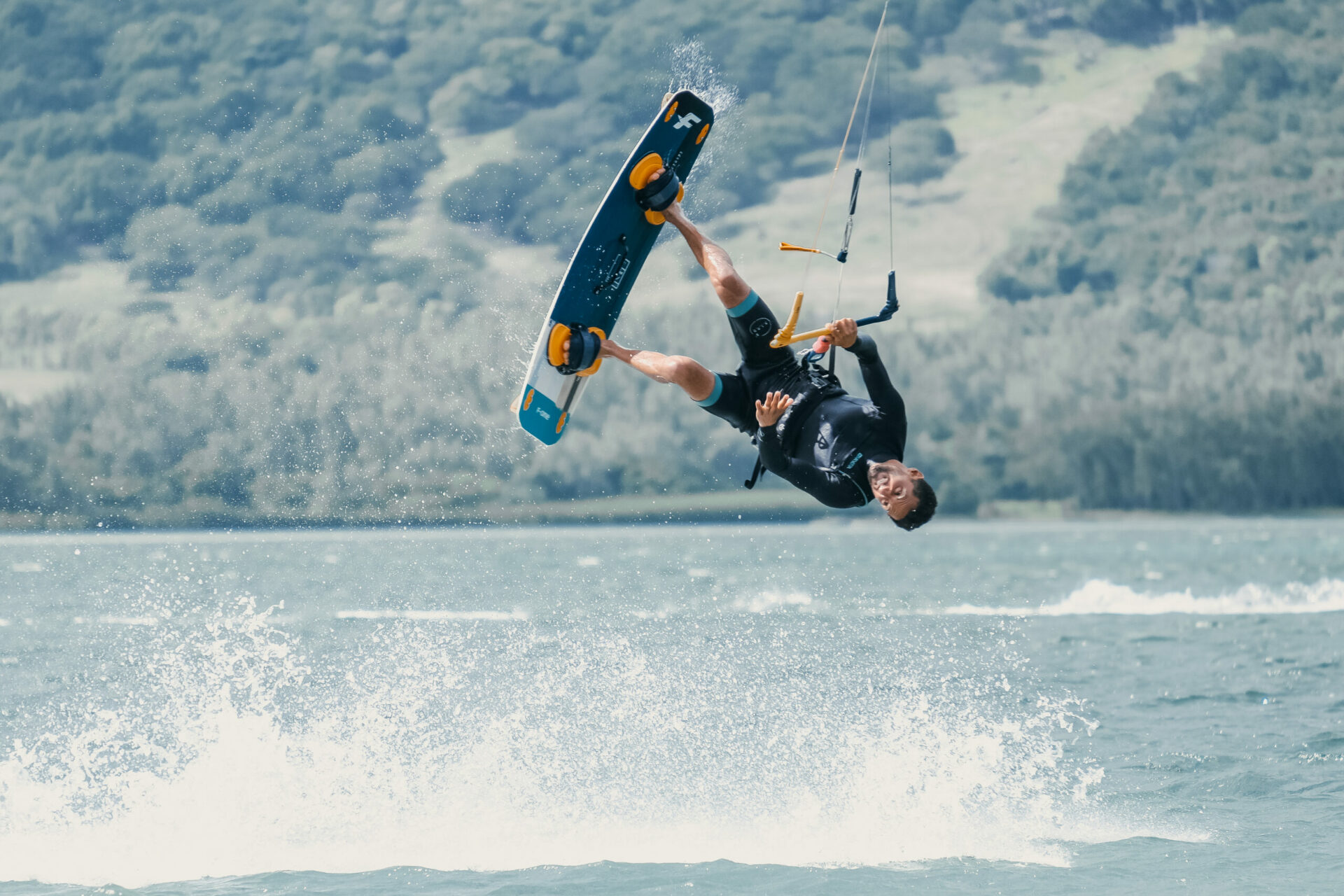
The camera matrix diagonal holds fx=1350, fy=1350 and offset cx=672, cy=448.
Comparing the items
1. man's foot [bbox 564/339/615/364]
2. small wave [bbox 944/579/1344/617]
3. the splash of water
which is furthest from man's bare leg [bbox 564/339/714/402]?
small wave [bbox 944/579/1344/617]

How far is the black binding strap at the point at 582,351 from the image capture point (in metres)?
9.39

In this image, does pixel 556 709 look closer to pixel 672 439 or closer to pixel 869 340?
pixel 869 340

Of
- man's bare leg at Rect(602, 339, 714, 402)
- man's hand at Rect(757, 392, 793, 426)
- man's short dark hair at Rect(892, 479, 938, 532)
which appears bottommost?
man's short dark hair at Rect(892, 479, 938, 532)

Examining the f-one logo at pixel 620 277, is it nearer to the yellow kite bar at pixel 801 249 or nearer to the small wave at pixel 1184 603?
the yellow kite bar at pixel 801 249

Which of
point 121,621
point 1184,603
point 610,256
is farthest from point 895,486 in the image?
point 1184,603

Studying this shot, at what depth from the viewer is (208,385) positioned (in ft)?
591

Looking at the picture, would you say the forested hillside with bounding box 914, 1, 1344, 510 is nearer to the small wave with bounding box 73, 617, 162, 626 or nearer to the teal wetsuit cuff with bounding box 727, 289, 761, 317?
the small wave with bounding box 73, 617, 162, 626

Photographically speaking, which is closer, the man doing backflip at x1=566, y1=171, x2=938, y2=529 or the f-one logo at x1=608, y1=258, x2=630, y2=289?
the man doing backflip at x1=566, y1=171, x2=938, y2=529

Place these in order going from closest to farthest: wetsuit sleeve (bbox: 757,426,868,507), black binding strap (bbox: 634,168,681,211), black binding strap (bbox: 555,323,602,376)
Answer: wetsuit sleeve (bbox: 757,426,868,507) → black binding strap (bbox: 555,323,602,376) → black binding strap (bbox: 634,168,681,211)

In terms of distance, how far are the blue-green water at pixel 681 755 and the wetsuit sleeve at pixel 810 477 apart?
297 centimetres

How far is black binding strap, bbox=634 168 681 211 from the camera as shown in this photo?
9.87 meters

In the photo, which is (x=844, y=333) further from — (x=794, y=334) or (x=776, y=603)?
(x=776, y=603)

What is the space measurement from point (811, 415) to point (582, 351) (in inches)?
70.8

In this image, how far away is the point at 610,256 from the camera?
400 inches
